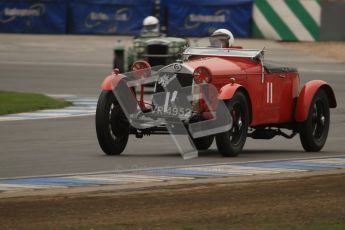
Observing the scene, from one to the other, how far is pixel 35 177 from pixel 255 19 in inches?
1324

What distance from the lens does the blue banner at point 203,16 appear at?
45.7 meters

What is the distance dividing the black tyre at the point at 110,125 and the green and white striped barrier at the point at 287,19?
2981cm

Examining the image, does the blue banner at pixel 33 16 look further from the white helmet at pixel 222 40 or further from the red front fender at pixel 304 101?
the red front fender at pixel 304 101

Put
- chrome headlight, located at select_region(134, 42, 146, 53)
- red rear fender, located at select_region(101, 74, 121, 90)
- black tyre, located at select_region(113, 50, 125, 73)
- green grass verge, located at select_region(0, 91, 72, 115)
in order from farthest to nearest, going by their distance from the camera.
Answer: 1. black tyre, located at select_region(113, 50, 125, 73)
2. chrome headlight, located at select_region(134, 42, 146, 53)
3. green grass verge, located at select_region(0, 91, 72, 115)
4. red rear fender, located at select_region(101, 74, 121, 90)

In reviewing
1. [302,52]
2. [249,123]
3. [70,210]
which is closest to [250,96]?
[249,123]

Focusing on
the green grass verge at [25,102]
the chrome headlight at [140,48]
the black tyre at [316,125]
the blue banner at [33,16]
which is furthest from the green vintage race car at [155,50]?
the blue banner at [33,16]

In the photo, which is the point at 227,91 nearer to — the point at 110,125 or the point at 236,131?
the point at 236,131

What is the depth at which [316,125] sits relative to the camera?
55.1 feet

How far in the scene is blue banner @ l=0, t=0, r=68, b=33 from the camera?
46.0 meters

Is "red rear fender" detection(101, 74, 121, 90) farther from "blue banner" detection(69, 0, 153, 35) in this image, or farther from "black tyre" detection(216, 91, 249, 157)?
"blue banner" detection(69, 0, 153, 35)

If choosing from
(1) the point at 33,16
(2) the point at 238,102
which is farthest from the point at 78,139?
(1) the point at 33,16

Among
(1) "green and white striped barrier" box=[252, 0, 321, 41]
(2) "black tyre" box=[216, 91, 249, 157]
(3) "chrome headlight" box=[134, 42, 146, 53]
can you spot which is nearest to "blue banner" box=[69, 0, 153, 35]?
(1) "green and white striped barrier" box=[252, 0, 321, 41]

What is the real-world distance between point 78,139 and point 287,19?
91.2 feet

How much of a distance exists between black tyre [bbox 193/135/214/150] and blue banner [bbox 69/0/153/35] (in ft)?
97.2
